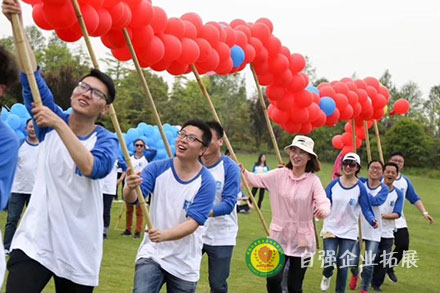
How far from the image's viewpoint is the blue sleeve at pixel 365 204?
316 inches

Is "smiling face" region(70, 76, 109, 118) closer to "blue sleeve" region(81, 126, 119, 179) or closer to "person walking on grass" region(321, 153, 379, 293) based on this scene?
"blue sleeve" region(81, 126, 119, 179)

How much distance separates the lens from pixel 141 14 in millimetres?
6234

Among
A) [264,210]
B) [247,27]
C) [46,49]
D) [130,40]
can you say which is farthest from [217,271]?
[46,49]

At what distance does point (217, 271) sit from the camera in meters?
6.29

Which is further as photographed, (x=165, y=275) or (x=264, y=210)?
(x=264, y=210)

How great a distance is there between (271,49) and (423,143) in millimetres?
40255

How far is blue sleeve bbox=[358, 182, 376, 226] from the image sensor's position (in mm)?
8016

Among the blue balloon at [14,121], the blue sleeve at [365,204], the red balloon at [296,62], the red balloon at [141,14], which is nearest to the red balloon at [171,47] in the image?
the red balloon at [141,14]

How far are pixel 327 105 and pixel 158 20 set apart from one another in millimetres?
4061

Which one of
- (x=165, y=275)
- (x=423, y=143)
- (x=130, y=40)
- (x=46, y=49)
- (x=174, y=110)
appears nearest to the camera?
(x=165, y=275)

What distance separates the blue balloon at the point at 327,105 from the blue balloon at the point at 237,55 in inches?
85.6

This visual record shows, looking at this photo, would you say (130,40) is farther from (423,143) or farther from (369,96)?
(423,143)

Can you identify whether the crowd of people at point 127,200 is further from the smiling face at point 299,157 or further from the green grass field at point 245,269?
the green grass field at point 245,269

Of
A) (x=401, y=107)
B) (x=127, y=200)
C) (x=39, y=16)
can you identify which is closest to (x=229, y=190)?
(x=127, y=200)
